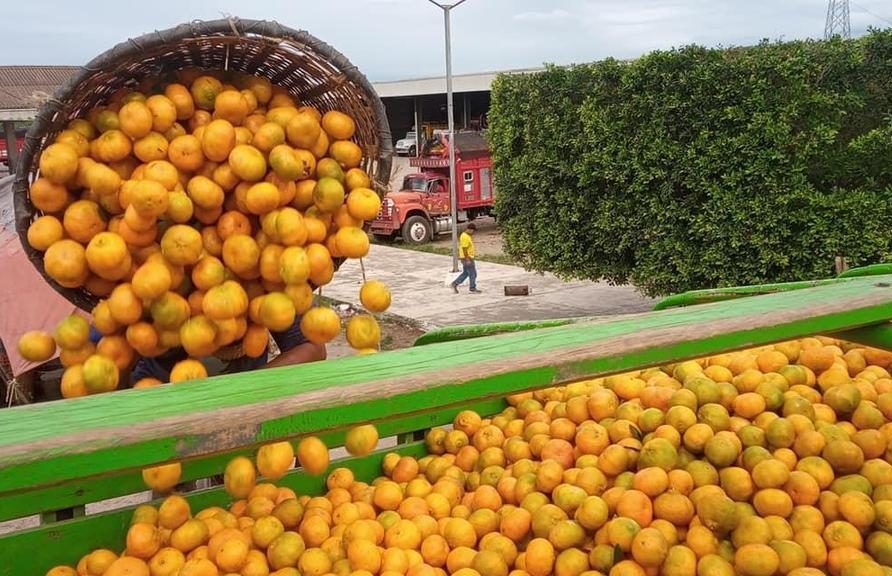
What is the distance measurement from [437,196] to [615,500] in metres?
16.6

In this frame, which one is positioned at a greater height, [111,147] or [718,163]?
[111,147]

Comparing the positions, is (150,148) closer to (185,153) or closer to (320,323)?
(185,153)

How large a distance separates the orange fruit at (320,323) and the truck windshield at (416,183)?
16783 millimetres

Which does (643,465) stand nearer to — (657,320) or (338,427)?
(657,320)

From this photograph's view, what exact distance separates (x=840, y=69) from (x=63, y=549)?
784 cm

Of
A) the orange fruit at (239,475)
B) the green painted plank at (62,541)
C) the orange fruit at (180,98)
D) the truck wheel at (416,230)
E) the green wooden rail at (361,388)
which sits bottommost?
the truck wheel at (416,230)

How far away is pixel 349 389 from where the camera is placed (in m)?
1.36

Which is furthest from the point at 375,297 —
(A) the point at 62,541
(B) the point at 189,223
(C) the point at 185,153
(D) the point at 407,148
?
(D) the point at 407,148

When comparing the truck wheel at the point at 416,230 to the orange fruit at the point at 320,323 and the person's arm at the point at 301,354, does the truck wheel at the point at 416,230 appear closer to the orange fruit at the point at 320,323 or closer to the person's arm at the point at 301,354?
the person's arm at the point at 301,354

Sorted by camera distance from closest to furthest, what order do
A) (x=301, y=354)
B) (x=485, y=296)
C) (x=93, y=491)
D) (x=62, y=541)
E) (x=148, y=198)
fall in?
(x=148, y=198)
(x=62, y=541)
(x=93, y=491)
(x=301, y=354)
(x=485, y=296)

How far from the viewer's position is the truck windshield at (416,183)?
747 inches

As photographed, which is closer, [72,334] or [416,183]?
[72,334]

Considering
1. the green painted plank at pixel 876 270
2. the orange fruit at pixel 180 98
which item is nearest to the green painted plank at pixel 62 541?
the orange fruit at pixel 180 98

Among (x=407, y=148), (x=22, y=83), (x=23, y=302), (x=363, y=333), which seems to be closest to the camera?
(x=363, y=333)
